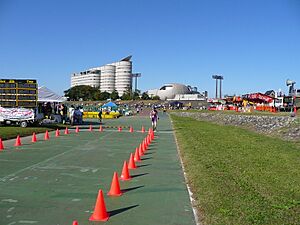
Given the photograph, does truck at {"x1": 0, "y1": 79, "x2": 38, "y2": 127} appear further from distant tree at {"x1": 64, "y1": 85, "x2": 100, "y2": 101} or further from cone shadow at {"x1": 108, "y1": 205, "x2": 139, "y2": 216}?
distant tree at {"x1": 64, "y1": 85, "x2": 100, "y2": 101}

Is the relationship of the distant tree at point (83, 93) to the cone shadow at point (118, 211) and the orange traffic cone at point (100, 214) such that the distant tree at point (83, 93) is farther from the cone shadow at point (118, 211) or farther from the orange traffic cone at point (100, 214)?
the orange traffic cone at point (100, 214)

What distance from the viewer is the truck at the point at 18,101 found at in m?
25.3

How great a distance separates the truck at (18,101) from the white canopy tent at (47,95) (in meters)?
3.12

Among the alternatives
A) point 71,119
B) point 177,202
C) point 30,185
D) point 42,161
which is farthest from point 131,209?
point 71,119

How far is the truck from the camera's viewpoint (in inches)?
995

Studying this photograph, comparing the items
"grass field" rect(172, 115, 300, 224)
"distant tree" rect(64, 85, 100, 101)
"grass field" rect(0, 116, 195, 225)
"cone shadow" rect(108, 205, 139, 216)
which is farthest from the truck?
"distant tree" rect(64, 85, 100, 101)

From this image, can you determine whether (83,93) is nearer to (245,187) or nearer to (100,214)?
(245,187)

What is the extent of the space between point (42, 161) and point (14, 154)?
203 centimetres

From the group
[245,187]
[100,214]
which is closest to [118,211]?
[100,214]

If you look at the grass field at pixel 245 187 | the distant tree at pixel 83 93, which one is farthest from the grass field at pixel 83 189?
the distant tree at pixel 83 93

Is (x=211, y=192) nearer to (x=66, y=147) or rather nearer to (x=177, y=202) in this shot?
(x=177, y=202)

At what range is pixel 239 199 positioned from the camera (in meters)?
6.54

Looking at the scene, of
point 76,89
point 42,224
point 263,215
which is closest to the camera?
point 42,224

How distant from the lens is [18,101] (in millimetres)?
25750
